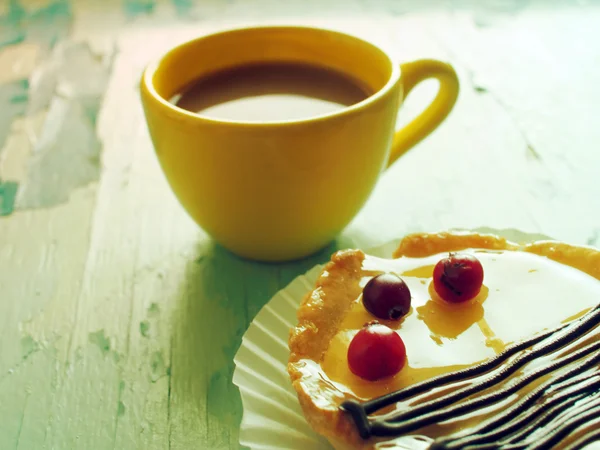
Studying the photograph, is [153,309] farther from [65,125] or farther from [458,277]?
[65,125]

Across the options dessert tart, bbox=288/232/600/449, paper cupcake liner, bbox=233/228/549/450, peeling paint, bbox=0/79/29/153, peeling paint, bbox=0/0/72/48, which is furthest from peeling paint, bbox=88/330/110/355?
peeling paint, bbox=0/0/72/48

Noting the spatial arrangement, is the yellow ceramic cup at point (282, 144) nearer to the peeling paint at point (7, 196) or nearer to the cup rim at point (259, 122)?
the cup rim at point (259, 122)

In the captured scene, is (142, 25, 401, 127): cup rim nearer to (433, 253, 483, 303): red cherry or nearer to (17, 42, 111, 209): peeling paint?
(433, 253, 483, 303): red cherry

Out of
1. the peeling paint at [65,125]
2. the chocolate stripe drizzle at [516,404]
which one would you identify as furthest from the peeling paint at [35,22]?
the chocolate stripe drizzle at [516,404]

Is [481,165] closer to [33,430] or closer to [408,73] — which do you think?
[408,73]

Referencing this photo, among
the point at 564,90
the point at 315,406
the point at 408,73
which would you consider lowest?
the point at 564,90

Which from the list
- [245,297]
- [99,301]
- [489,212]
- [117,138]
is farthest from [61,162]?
Result: [489,212]
